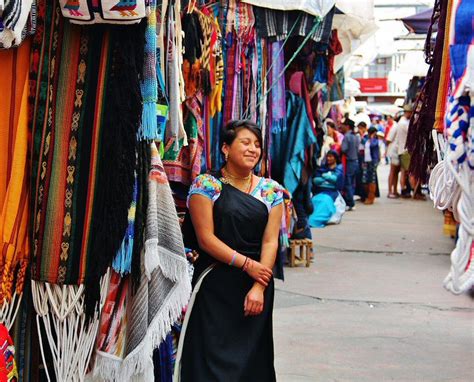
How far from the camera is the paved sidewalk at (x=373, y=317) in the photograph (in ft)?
20.0

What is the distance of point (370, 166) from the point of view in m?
19.3

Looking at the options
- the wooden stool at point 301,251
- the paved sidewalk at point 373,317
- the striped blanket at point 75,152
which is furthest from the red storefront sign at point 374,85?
the striped blanket at point 75,152

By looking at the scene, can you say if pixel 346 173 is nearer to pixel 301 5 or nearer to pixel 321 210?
pixel 321 210

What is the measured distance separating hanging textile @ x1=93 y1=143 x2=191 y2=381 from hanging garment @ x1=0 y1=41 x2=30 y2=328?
0.42 m

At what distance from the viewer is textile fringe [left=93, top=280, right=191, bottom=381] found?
3.91 m

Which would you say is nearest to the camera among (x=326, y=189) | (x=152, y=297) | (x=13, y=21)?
(x=13, y=21)

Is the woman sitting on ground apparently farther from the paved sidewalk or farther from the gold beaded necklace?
the gold beaded necklace

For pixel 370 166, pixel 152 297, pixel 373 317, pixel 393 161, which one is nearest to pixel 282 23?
pixel 373 317

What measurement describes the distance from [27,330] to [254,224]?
4.42 feet

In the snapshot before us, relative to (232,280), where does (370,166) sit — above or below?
above

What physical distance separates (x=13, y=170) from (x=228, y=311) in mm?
1475

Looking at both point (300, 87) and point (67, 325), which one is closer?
point (67, 325)

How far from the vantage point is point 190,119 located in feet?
18.8

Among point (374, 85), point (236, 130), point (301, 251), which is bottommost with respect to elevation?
point (301, 251)
